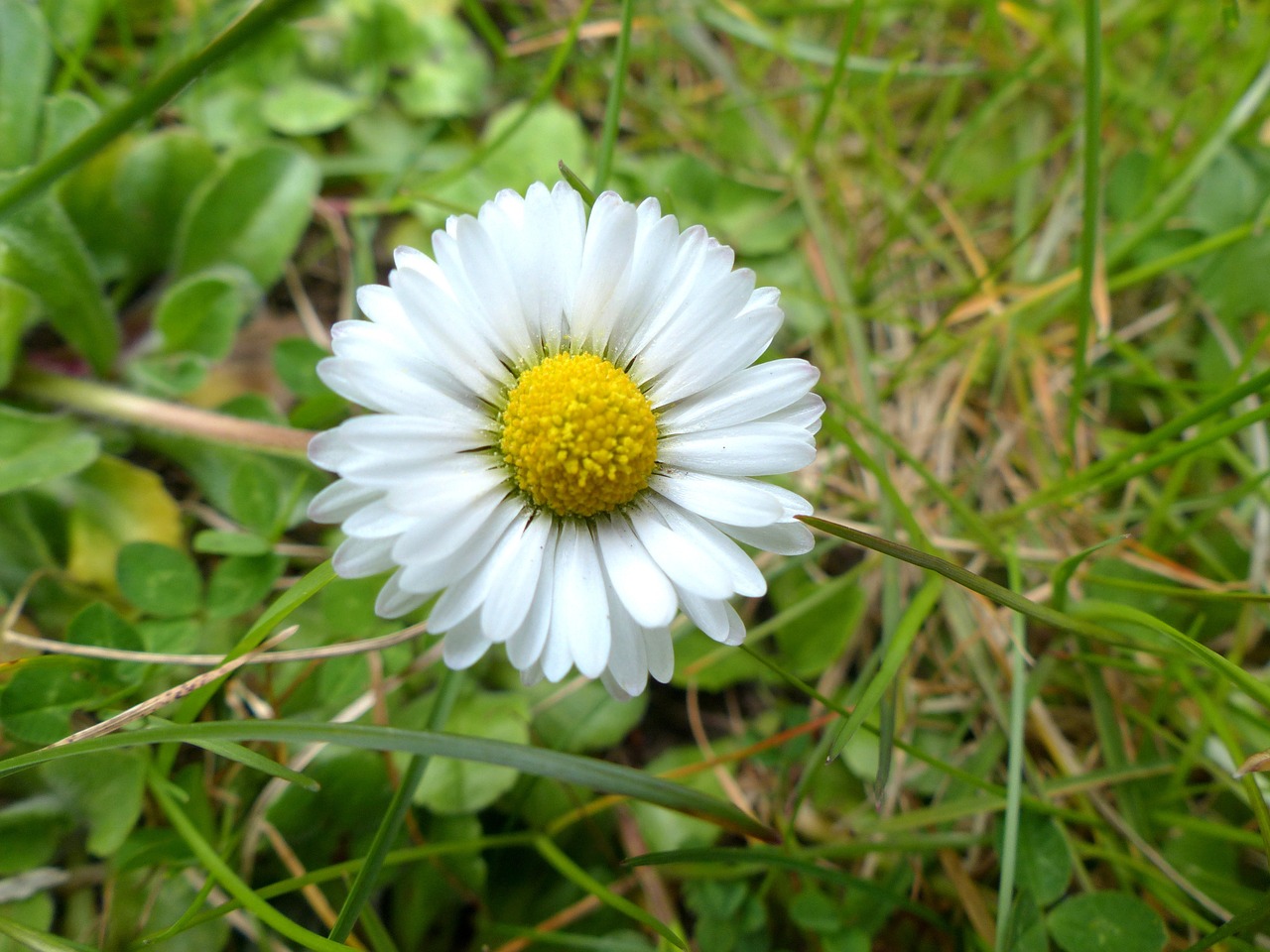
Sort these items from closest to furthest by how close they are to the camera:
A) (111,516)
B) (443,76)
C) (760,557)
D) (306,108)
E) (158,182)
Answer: (111,516) < (760,557) < (158,182) < (306,108) < (443,76)

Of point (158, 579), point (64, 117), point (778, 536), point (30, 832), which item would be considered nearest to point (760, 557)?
point (778, 536)

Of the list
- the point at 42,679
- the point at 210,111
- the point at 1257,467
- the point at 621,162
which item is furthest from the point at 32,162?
the point at 1257,467

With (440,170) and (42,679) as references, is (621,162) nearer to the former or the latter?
(440,170)

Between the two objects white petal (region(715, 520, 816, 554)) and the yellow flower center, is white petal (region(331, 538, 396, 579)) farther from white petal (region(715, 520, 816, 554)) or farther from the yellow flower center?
white petal (region(715, 520, 816, 554))

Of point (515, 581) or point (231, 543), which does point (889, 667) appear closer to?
point (515, 581)

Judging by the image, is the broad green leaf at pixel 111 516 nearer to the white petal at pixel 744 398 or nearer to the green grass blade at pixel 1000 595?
the white petal at pixel 744 398
